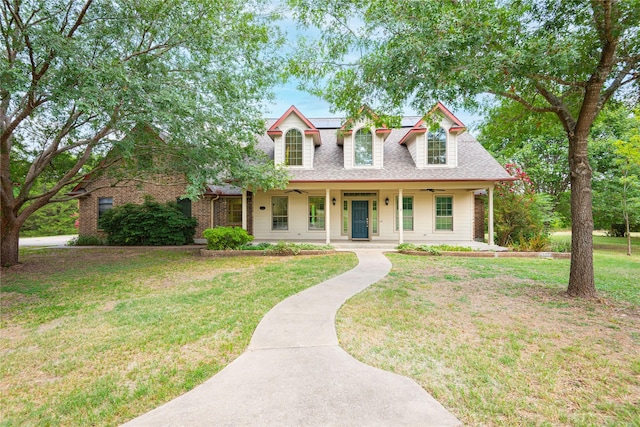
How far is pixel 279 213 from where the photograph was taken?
49.7ft

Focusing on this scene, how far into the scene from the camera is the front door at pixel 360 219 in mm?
14695

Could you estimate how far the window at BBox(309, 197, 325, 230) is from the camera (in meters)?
15.0

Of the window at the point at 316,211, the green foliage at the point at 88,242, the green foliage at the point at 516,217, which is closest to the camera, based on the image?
the green foliage at the point at 516,217

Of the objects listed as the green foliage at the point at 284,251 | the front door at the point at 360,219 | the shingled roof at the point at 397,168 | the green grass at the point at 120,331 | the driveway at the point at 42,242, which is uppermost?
the shingled roof at the point at 397,168

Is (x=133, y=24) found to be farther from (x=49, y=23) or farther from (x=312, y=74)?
(x=312, y=74)

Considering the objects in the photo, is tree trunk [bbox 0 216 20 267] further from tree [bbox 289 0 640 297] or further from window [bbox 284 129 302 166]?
tree [bbox 289 0 640 297]

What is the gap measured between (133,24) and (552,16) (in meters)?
9.66

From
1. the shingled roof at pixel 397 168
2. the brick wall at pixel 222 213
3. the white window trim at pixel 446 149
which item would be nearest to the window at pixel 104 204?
the brick wall at pixel 222 213

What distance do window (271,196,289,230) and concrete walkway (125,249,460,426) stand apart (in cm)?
1133

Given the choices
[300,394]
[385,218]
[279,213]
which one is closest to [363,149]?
[385,218]

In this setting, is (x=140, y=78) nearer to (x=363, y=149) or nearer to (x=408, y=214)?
(x=363, y=149)

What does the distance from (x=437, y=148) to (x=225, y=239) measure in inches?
405

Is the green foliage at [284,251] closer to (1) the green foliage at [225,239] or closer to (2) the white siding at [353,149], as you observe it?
(1) the green foliage at [225,239]

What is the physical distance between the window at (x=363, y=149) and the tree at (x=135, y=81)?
467cm
